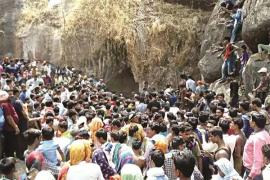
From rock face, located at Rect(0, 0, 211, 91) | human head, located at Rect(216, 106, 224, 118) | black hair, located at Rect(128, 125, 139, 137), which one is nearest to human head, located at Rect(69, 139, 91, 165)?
black hair, located at Rect(128, 125, 139, 137)

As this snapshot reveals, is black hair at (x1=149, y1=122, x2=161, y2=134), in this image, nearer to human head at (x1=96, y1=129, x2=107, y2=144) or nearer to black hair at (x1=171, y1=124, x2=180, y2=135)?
black hair at (x1=171, y1=124, x2=180, y2=135)

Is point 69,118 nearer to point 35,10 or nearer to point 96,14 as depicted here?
point 96,14

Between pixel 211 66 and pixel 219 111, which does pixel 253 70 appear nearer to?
pixel 211 66

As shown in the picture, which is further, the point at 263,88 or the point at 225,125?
the point at 263,88

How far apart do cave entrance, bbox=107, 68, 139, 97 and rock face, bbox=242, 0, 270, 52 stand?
30.7 feet

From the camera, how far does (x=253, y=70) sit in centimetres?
1559

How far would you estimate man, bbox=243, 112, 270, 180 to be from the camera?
619cm

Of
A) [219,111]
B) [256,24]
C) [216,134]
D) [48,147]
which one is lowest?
[219,111]

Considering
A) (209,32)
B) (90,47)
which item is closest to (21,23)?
(90,47)

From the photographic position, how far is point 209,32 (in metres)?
20.8

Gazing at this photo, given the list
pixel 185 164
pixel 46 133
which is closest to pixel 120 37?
pixel 46 133

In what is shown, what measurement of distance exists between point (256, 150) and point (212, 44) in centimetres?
1444

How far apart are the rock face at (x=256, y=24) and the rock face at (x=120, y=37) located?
5.58 metres

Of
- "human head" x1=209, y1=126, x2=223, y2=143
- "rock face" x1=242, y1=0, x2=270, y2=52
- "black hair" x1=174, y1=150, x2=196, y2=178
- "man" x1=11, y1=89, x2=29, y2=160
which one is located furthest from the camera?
"rock face" x1=242, y1=0, x2=270, y2=52
